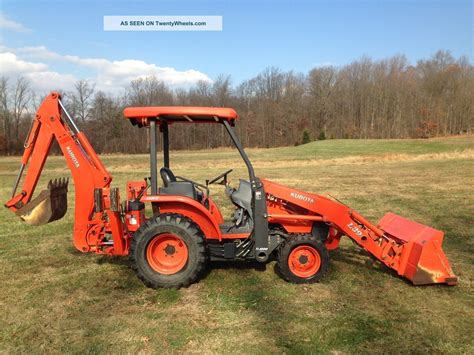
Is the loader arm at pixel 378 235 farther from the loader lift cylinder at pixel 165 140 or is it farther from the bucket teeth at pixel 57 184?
the bucket teeth at pixel 57 184

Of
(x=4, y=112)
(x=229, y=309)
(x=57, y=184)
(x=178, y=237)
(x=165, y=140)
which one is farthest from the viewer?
(x=4, y=112)

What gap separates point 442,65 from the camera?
66.2m

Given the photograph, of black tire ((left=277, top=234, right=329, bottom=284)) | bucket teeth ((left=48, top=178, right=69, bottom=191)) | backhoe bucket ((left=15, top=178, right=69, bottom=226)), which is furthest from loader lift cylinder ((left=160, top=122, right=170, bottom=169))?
black tire ((left=277, top=234, right=329, bottom=284))

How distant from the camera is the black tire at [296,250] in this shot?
4.54m

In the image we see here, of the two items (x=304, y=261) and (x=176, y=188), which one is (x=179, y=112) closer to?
(x=176, y=188)

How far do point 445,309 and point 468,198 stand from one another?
7.90 metres

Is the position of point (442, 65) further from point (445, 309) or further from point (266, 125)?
point (445, 309)

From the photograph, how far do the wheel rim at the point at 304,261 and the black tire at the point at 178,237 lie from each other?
1.08m

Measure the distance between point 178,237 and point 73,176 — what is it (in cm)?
155

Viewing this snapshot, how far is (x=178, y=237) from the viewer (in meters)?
4.41

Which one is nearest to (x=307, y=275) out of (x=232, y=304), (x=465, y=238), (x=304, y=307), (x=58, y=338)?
(x=304, y=307)

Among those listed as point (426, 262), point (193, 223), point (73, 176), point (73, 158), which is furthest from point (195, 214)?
point (426, 262)

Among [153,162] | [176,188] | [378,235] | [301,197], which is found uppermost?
[153,162]

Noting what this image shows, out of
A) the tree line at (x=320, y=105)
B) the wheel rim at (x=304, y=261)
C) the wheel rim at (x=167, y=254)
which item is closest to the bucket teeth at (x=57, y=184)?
the wheel rim at (x=167, y=254)
